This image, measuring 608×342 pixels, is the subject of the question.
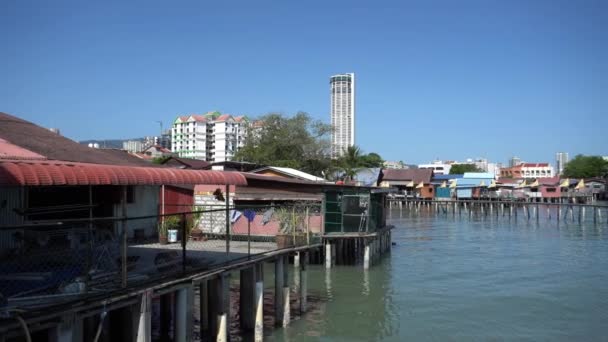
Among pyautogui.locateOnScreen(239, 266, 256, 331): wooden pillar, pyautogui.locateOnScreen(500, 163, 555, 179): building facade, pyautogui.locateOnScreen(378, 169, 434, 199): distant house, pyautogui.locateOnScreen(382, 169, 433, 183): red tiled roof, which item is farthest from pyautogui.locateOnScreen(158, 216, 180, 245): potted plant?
pyautogui.locateOnScreen(500, 163, 555, 179): building facade

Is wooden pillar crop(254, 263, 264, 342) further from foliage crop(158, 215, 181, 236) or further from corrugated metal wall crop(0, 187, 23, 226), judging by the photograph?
corrugated metal wall crop(0, 187, 23, 226)

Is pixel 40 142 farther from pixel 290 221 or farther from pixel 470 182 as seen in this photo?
pixel 470 182

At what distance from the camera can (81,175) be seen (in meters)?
8.66

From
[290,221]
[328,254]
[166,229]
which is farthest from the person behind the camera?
[328,254]

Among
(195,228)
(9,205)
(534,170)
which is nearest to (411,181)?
(195,228)

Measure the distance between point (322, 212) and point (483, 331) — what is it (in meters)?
9.32

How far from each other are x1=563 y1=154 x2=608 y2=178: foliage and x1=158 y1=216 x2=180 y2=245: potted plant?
120 meters

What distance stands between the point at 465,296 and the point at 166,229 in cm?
1149

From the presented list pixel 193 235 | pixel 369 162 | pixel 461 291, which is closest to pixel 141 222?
pixel 193 235

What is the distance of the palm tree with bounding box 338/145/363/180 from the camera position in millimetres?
66500

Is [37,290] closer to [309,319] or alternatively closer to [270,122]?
[309,319]

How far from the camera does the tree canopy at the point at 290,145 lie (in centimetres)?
5706

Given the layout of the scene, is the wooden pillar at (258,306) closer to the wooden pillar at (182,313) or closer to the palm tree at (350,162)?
the wooden pillar at (182,313)

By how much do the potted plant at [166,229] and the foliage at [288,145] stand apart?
38179 mm
